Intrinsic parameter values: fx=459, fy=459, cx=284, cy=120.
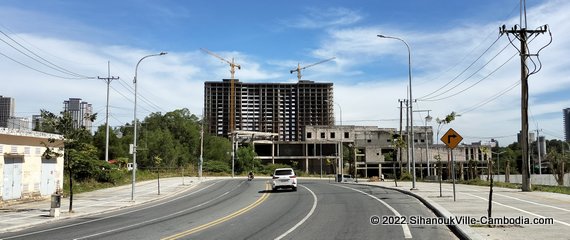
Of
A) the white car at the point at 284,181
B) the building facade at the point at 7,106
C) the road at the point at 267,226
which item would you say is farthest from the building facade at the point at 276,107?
the road at the point at 267,226

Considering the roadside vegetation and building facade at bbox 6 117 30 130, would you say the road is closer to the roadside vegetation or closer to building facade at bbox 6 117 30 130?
the roadside vegetation

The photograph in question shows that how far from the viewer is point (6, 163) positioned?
25906 millimetres

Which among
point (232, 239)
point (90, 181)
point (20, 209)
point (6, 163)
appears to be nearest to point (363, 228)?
point (232, 239)

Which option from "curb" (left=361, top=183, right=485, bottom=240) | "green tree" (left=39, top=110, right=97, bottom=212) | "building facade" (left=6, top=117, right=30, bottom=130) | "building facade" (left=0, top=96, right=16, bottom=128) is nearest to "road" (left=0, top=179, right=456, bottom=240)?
"curb" (left=361, top=183, right=485, bottom=240)

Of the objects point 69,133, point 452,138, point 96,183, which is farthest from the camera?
point 96,183

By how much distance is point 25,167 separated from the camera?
91.5 ft

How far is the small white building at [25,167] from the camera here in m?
25.7

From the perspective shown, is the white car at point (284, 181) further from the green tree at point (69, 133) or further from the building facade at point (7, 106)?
the building facade at point (7, 106)

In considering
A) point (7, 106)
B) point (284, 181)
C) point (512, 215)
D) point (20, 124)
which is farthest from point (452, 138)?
point (7, 106)

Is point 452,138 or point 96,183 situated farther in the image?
point 96,183

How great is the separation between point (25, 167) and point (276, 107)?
493 feet

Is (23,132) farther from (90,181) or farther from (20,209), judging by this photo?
(90,181)

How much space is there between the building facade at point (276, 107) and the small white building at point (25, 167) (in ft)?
471

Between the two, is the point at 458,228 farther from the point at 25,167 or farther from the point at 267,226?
the point at 25,167
